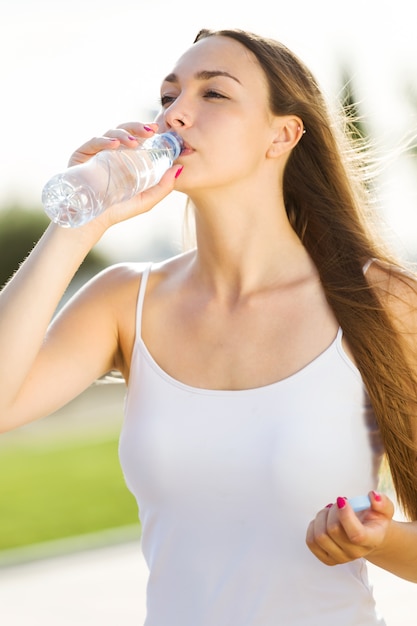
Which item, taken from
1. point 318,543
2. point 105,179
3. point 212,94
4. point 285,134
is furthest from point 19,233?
point 318,543

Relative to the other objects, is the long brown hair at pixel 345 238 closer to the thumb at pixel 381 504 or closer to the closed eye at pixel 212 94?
the closed eye at pixel 212 94

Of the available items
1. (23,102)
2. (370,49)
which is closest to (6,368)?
(370,49)

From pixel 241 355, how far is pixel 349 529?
2.14 feet

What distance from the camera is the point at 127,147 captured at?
212 centimetres

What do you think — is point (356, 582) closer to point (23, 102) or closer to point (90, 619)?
point (90, 619)

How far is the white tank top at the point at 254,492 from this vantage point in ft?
6.65

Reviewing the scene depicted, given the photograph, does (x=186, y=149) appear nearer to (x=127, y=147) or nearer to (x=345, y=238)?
(x=127, y=147)

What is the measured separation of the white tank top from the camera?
203cm

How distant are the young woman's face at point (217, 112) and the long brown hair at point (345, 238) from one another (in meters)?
0.05

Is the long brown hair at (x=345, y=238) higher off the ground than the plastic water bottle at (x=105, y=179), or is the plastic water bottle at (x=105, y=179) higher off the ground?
the plastic water bottle at (x=105, y=179)

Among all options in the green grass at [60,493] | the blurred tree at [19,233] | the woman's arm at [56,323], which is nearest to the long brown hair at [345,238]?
the woman's arm at [56,323]

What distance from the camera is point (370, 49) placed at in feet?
48.4

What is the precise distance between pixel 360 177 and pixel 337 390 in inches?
26.5

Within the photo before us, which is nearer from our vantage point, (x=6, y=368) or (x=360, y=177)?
(x=6, y=368)
